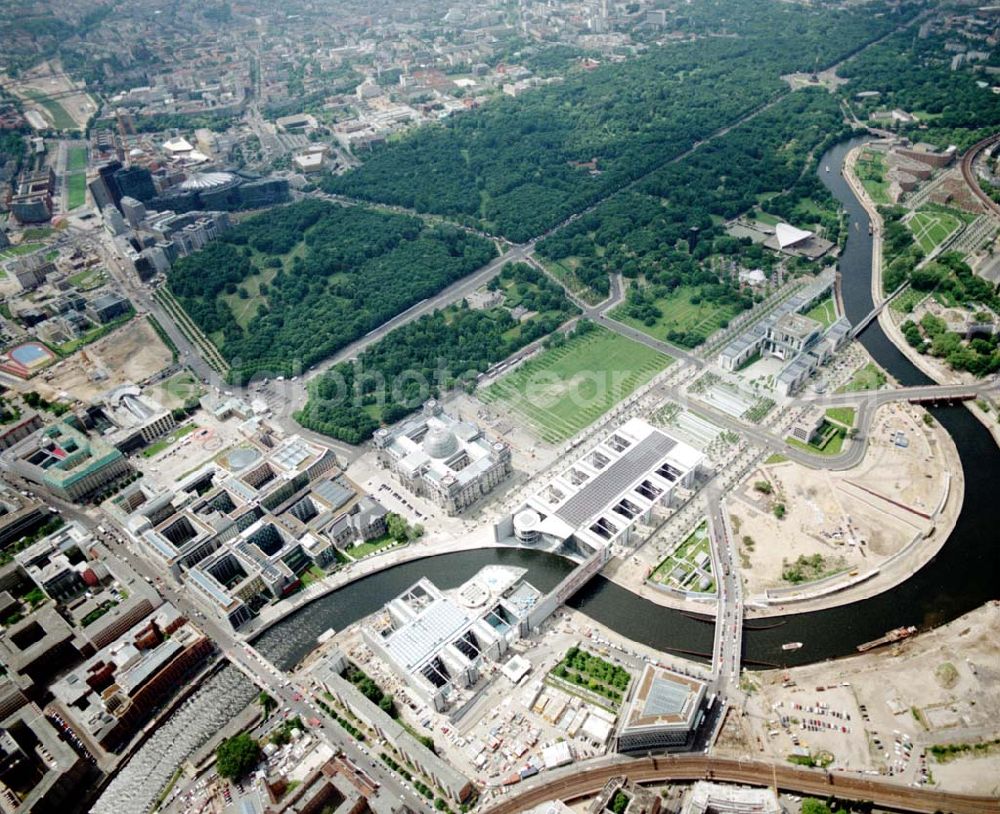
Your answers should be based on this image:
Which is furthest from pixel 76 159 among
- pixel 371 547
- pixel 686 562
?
pixel 686 562

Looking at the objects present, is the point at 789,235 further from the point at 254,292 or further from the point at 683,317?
the point at 254,292

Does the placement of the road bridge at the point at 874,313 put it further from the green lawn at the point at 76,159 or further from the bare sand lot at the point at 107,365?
the green lawn at the point at 76,159

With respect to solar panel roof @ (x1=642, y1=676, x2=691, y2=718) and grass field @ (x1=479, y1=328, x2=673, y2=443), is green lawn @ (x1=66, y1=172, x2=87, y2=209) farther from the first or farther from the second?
solar panel roof @ (x1=642, y1=676, x2=691, y2=718)

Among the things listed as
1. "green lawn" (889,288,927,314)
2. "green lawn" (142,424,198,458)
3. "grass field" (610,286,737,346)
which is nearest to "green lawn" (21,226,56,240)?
"green lawn" (142,424,198,458)

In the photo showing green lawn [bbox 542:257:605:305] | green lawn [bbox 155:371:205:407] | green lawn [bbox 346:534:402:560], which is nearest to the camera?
green lawn [bbox 346:534:402:560]

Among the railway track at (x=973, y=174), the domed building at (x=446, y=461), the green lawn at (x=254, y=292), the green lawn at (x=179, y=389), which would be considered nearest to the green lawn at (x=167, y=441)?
the green lawn at (x=179, y=389)

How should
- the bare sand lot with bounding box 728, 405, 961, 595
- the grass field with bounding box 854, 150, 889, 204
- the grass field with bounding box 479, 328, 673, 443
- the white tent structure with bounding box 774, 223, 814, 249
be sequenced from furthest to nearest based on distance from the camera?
1. the grass field with bounding box 854, 150, 889, 204
2. the white tent structure with bounding box 774, 223, 814, 249
3. the grass field with bounding box 479, 328, 673, 443
4. the bare sand lot with bounding box 728, 405, 961, 595
